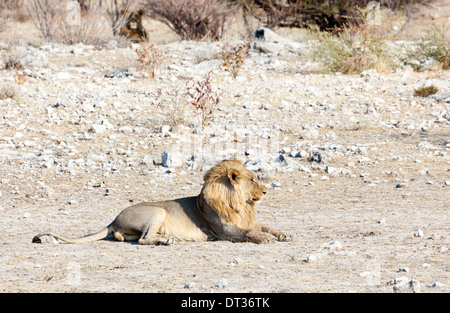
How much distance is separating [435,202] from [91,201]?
12.6 feet

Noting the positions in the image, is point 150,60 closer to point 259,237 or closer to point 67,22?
point 67,22

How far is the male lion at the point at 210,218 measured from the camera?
557 centimetres

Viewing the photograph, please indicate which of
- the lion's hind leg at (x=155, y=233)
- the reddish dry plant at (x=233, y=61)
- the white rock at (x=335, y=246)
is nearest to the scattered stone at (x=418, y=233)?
the white rock at (x=335, y=246)

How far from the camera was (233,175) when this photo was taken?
18.3 ft

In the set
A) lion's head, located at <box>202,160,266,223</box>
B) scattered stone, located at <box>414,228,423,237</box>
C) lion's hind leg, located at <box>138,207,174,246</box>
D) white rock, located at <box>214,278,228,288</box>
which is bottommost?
lion's hind leg, located at <box>138,207,174,246</box>

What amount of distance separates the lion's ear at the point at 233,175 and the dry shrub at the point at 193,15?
1284 centimetres

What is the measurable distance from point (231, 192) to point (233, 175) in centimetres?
15

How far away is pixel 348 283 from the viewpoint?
4191 mm

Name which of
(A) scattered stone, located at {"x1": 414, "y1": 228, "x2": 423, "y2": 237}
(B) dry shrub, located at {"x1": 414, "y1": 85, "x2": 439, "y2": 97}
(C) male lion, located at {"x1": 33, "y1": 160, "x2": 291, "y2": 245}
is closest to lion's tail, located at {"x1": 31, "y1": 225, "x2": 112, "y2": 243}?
(C) male lion, located at {"x1": 33, "y1": 160, "x2": 291, "y2": 245}

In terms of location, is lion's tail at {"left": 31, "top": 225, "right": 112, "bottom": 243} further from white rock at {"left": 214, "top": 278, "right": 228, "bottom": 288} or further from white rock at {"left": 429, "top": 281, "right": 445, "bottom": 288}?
white rock at {"left": 429, "top": 281, "right": 445, "bottom": 288}

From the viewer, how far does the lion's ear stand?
18.1 feet

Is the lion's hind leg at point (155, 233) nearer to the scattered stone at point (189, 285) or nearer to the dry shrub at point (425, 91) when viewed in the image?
the scattered stone at point (189, 285)

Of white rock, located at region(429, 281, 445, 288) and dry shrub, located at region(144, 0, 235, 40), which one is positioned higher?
dry shrub, located at region(144, 0, 235, 40)

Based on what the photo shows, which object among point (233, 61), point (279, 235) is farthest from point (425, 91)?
point (279, 235)
